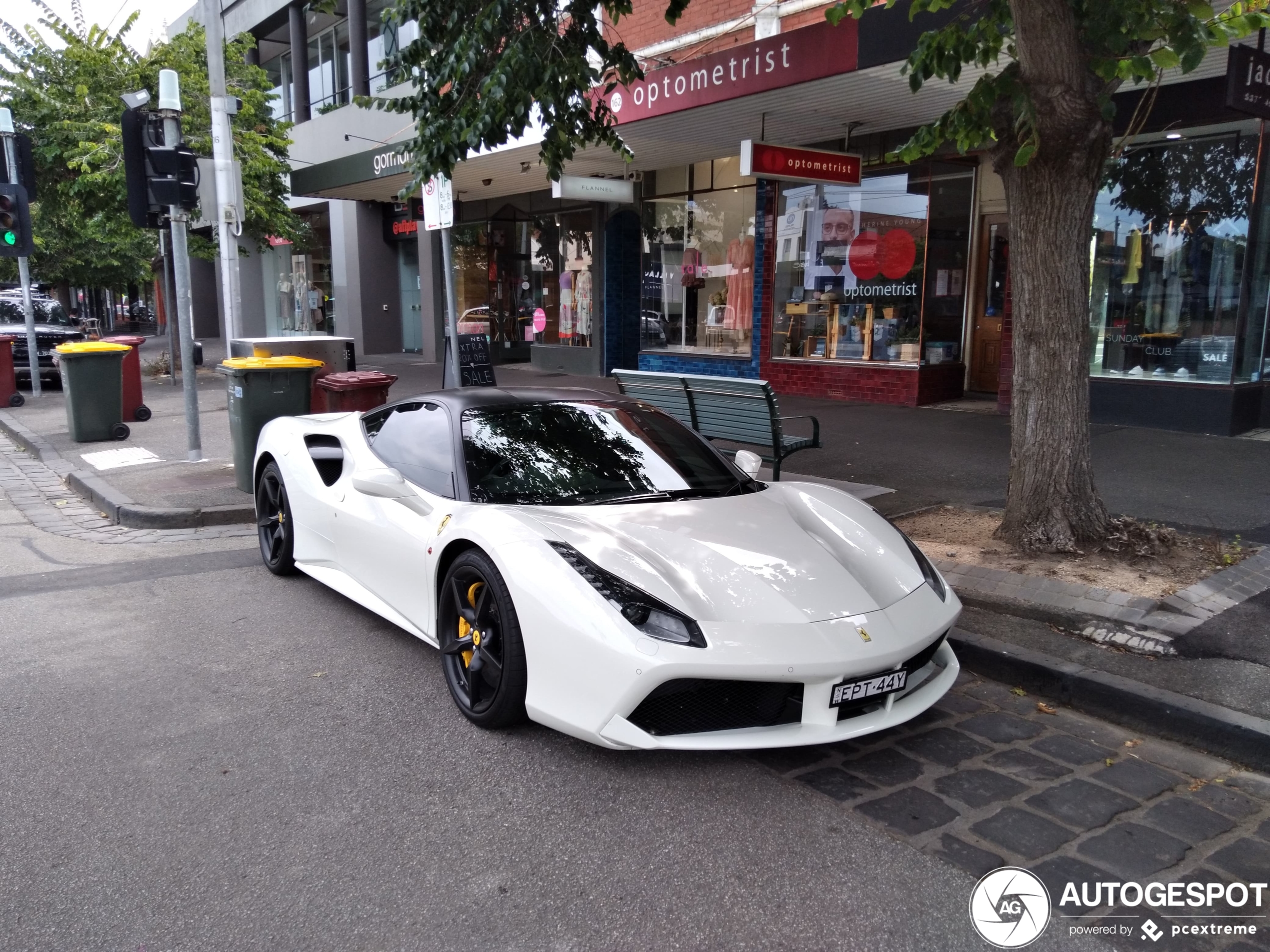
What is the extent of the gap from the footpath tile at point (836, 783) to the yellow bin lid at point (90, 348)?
981cm

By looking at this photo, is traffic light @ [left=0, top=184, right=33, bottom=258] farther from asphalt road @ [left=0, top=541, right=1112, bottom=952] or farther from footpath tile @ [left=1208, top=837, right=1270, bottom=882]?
footpath tile @ [left=1208, top=837, right=1270, bottom=882]

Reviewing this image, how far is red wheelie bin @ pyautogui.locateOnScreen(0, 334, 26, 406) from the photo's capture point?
14.1 meters

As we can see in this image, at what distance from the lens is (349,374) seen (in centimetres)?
800

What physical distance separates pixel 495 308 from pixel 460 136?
14842 millimetres

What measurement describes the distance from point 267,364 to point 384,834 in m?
5.62

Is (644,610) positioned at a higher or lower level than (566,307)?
lower

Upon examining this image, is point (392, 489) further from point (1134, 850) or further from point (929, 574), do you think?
point (1134, 850)

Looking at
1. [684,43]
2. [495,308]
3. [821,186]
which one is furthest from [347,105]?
[821,186]

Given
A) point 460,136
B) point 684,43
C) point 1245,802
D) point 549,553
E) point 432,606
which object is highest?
point 684,43

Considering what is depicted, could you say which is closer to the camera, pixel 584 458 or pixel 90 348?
pixel 584 458

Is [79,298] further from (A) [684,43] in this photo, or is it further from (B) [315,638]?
Answer: (B) [315,638]

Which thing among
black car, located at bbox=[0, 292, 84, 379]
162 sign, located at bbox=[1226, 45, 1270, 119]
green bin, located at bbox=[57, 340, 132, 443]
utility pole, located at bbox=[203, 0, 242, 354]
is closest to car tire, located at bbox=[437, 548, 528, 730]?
utility pole, located at bbox=[203, 0, 242, 354]

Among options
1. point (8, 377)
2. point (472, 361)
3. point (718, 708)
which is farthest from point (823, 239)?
point (8, 377)

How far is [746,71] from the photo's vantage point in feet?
33.5
